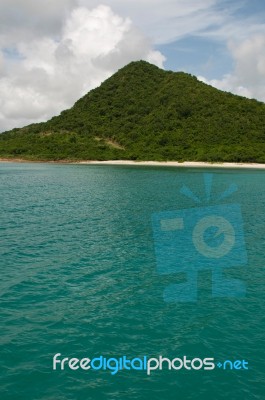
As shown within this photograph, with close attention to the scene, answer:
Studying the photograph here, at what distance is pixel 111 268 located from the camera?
72.2 ft

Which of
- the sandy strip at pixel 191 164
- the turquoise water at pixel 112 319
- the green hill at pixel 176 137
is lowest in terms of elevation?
the turquoise water at pixel 112 319

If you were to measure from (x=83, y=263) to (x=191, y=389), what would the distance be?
12.3m

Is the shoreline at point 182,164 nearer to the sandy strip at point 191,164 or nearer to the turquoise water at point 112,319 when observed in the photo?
the sandy strip at point 191,164

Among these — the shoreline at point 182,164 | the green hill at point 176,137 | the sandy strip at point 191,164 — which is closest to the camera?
the sandy strip at point 191,164

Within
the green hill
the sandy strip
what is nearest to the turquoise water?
the sandy strip

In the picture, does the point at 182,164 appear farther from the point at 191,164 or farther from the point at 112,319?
the point at 112,319

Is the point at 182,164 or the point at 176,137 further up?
the point at 176,137

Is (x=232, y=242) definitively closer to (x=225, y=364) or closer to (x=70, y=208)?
(x=225, y=364)

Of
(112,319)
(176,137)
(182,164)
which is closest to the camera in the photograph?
(112,319)

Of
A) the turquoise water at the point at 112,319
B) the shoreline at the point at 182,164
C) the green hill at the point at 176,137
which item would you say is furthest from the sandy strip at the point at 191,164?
the turquoise water at the point at 112,319

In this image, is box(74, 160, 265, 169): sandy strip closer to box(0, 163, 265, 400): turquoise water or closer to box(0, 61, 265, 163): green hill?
box(0, 61, 265, 163): green hill

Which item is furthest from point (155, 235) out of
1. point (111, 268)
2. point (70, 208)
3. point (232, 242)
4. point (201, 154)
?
point (201, 154)

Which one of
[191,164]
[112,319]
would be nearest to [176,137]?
[191,164]

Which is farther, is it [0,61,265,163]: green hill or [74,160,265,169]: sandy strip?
[0,61,265,163]: green hill
